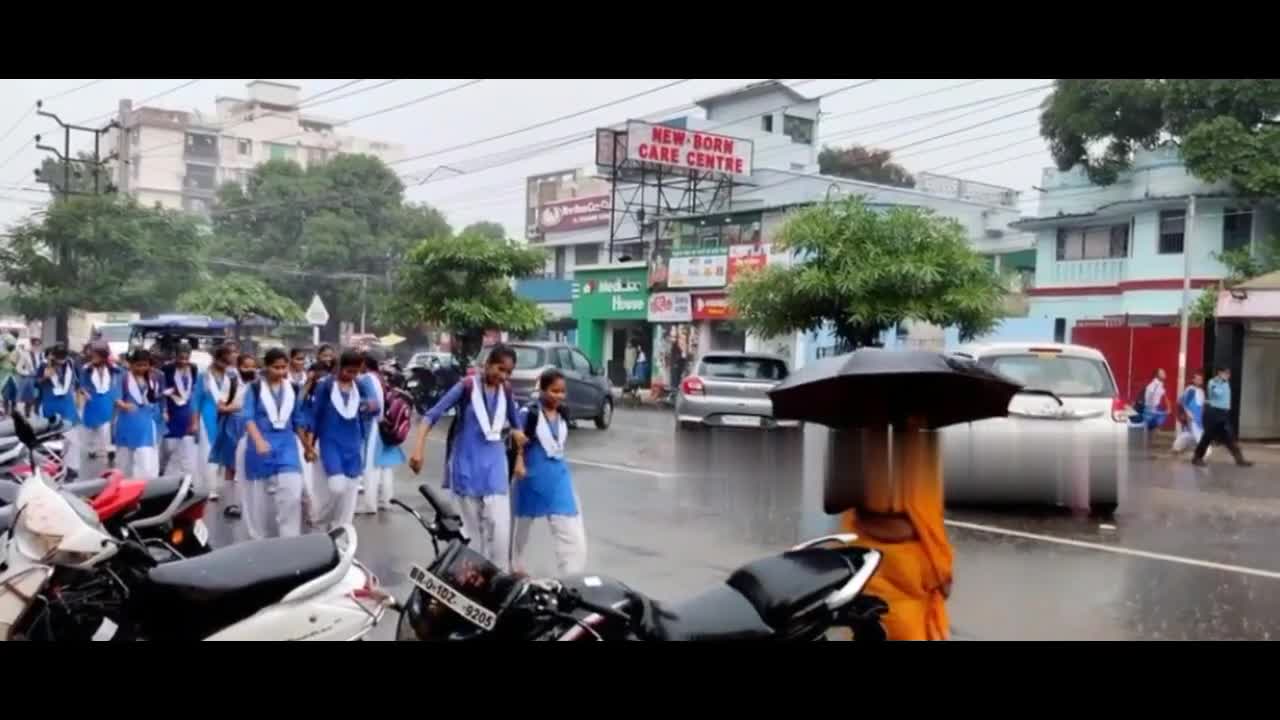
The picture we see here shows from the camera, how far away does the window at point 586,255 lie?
42.9 m

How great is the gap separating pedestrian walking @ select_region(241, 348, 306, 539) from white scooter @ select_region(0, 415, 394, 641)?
3.47 metres

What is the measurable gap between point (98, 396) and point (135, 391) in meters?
1.46

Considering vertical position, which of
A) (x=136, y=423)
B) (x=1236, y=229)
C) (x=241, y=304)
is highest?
(x=1236, y=229)

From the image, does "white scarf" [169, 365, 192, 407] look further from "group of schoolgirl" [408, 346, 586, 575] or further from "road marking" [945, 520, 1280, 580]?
"road marking" [945, 520, 1280, 580]

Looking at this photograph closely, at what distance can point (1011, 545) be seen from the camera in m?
9.24

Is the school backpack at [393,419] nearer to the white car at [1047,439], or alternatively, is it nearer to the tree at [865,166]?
the white car at [1047,439]

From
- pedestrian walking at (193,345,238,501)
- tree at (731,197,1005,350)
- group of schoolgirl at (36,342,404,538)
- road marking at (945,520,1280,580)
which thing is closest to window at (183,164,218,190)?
tree at (731,197,1005,350)

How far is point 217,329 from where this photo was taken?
974 inches

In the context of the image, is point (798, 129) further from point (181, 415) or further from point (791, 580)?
point (791, 580)

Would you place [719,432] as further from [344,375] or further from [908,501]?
[908,501]

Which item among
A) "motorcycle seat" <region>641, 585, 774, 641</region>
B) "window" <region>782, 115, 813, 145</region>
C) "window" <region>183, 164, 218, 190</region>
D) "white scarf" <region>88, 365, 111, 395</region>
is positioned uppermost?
"window" <region>183, 164, 218, 190</region>

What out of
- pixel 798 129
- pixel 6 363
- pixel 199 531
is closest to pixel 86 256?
pixel 6 363

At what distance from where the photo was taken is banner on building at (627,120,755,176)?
3356cm

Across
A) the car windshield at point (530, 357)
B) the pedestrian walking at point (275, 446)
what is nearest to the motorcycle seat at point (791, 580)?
the pedestrian walking at point (275, 446)
